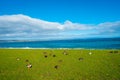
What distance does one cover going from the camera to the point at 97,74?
13.7 m

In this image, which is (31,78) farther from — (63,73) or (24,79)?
(63,73)

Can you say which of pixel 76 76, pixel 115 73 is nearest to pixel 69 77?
pixel 76 76

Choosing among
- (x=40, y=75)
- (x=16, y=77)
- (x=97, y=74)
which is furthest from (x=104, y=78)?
(x=16, y=77)

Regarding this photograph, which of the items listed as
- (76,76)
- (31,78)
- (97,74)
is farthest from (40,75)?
(97,74)

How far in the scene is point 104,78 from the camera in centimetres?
1256

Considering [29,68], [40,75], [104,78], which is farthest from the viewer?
[29,68]

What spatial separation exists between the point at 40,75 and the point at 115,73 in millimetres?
6276

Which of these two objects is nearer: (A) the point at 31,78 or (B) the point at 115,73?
(A) the point at 31,78

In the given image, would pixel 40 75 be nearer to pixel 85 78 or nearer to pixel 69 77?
pixel 69 77

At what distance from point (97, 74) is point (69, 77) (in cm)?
246

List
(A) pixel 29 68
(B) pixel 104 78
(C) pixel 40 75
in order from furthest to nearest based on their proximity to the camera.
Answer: (A) pixel 29 68, (C) pixel 40 75, (B) pixel 104 78

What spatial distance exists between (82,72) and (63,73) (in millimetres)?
1708

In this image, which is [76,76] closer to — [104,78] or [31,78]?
[104,78]

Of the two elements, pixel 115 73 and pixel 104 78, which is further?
pixel 115 73
